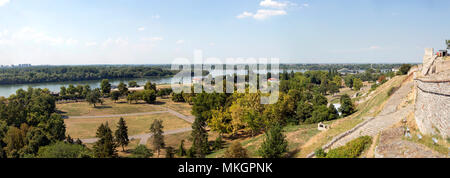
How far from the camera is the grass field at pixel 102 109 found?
126 feet

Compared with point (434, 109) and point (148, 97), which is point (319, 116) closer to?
point (434, 109)

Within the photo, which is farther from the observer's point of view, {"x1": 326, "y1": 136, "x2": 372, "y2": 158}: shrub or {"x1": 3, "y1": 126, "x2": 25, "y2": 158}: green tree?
{"x1": 3, "y1": 126, "x2": 25, "y2": 158}: green tree

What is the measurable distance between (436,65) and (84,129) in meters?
36.3

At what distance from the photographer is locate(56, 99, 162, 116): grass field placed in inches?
1508

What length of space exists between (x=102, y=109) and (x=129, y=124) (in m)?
13.7

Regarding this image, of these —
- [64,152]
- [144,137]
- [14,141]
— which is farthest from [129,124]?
[64,152]

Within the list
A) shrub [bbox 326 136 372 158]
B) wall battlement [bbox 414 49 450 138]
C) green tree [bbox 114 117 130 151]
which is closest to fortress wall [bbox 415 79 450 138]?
wall battlement [bbox 414 49 450 138]

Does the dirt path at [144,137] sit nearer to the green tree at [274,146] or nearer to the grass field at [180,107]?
the grass field at [180,107]

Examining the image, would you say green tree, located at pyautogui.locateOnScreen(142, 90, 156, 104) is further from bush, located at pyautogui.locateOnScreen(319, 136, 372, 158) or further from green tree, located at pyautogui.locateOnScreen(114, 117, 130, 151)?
bush, located at pyautogui.locateOnScreen(319, 136, 372, 158)

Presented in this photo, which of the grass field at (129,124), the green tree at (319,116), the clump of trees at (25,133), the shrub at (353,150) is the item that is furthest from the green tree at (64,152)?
the green tree at (319,116)

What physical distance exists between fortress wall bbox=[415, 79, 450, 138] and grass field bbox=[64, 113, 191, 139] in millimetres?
24054

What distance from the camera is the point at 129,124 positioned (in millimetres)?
30719

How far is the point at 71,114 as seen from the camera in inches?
1458
